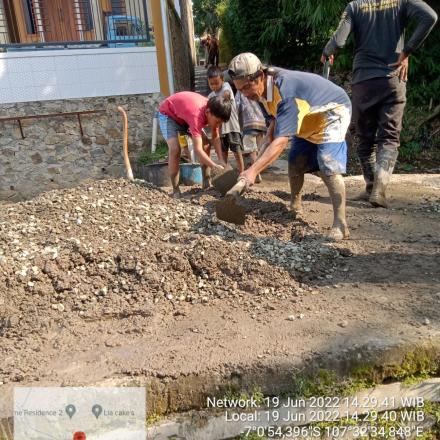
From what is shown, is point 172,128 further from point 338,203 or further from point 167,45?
point 167,45

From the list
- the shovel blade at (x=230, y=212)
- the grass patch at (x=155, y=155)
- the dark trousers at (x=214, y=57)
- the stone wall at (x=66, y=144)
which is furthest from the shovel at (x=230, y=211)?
the dark trousers at (x=214, y=57)

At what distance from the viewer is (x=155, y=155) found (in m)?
6.86

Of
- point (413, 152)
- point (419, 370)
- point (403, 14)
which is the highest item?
point (403, 14)

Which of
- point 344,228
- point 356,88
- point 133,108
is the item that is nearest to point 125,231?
point 344,228

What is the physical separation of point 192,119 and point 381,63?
1.67 metres

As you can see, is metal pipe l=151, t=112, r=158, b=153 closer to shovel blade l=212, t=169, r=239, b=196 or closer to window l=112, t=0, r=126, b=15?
window l=112, t=0, r=126, b=15

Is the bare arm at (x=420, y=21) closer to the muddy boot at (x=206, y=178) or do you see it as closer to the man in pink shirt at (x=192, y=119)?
the man in pink shirt at (x=192, y=119)

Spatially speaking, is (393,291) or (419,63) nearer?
(393,291)

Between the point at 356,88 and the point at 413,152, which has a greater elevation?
the point at 356,88

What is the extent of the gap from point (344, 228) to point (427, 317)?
1.06m

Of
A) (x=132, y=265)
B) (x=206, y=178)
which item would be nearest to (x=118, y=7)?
(x=206, y=178)

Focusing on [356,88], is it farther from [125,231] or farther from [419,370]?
[419,370]

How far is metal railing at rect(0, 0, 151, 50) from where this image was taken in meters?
7.18

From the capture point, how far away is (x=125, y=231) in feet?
10.2
